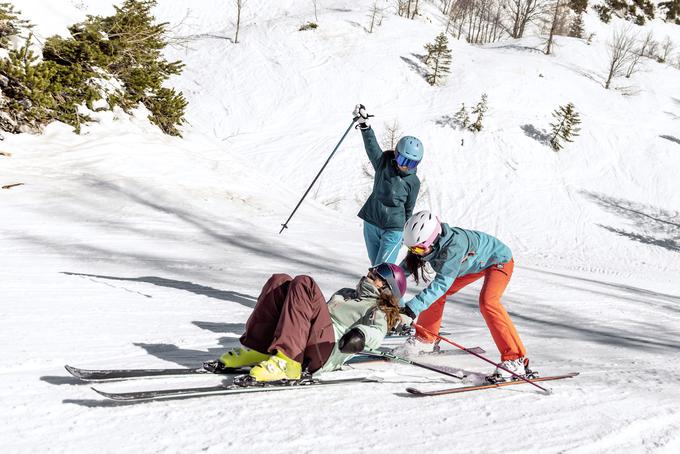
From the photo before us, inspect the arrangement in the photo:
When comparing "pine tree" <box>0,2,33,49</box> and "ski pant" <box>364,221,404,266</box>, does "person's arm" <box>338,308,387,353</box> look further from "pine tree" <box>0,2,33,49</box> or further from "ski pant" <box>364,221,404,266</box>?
"pine tree" <box>0,2,33,49</box>

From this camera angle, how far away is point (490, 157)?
110 ft

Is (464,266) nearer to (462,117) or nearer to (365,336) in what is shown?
(365,336)

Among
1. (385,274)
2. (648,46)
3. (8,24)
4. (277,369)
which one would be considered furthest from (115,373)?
(648,46)

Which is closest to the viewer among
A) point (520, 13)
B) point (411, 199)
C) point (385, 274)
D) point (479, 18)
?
point (385, 274)

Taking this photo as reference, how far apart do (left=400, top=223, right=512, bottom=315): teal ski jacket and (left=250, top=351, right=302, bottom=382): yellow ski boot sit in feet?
3.29

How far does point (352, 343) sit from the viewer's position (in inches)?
152

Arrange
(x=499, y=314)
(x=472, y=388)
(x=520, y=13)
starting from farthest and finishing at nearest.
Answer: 1. (x=520, y=13)
2. (x=499, y=314)
3. (x=472, y=388)

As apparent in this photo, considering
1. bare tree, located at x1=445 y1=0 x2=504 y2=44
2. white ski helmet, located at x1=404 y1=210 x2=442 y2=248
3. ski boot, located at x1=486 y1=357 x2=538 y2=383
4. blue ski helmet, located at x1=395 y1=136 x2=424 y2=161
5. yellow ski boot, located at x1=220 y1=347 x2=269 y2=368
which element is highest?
bare tree, located at x1=445 y1=0 x2=504 y2=44

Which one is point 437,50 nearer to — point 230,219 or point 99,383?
point 230,219

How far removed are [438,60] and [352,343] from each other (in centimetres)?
3840

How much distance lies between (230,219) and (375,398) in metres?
8.42

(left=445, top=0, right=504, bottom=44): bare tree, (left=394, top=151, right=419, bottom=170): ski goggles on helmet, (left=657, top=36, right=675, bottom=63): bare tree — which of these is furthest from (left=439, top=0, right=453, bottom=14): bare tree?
(left=394, top=151, right=419, bottom=170): ski goggles on helmet

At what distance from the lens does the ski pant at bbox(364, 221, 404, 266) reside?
239 inches

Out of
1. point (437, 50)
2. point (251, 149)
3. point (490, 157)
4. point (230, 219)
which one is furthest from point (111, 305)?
point (437, 50)
